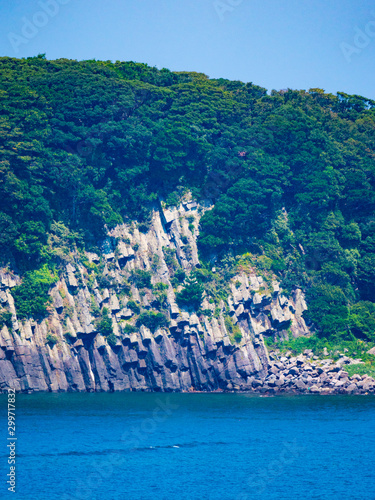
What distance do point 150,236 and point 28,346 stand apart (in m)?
21.2

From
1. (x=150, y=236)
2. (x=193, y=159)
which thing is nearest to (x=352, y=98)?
(x=193, y=159)

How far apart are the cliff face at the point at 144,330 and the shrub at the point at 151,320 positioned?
832mm

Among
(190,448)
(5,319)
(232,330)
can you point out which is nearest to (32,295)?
(5,319)

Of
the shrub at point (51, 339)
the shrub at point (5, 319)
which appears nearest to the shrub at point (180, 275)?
the shrub at point (51, 339)

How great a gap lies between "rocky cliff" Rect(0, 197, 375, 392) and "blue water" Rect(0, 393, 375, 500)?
5.05 meters

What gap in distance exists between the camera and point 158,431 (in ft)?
234

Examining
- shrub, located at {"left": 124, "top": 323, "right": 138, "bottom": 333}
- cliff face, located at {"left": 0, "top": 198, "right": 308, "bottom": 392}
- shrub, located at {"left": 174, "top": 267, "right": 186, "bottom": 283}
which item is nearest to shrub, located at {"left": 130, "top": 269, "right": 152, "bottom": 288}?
cliff face, located at {"left": 0, "top": 198, "right": 308, "bottom": 392}

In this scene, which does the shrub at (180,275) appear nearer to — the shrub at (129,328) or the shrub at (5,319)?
the shrub at (129,328)

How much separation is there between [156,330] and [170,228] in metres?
13.1

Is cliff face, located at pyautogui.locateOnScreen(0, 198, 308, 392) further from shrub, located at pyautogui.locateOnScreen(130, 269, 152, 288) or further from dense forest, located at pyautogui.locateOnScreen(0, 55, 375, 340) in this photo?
dense forest, located at pyautogui.locateOnScreen(0, 55, 375, 340)

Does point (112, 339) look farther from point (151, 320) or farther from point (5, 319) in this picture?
point (5, 319)

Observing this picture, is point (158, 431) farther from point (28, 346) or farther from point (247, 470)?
point (28, 346)

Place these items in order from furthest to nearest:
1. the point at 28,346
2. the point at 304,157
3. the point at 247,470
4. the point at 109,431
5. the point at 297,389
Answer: the point at 304,157 < the point at 297,389 < the point at 28,346 < the point at 109,431 < the point at 247,470

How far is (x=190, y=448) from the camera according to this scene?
65375 mm
